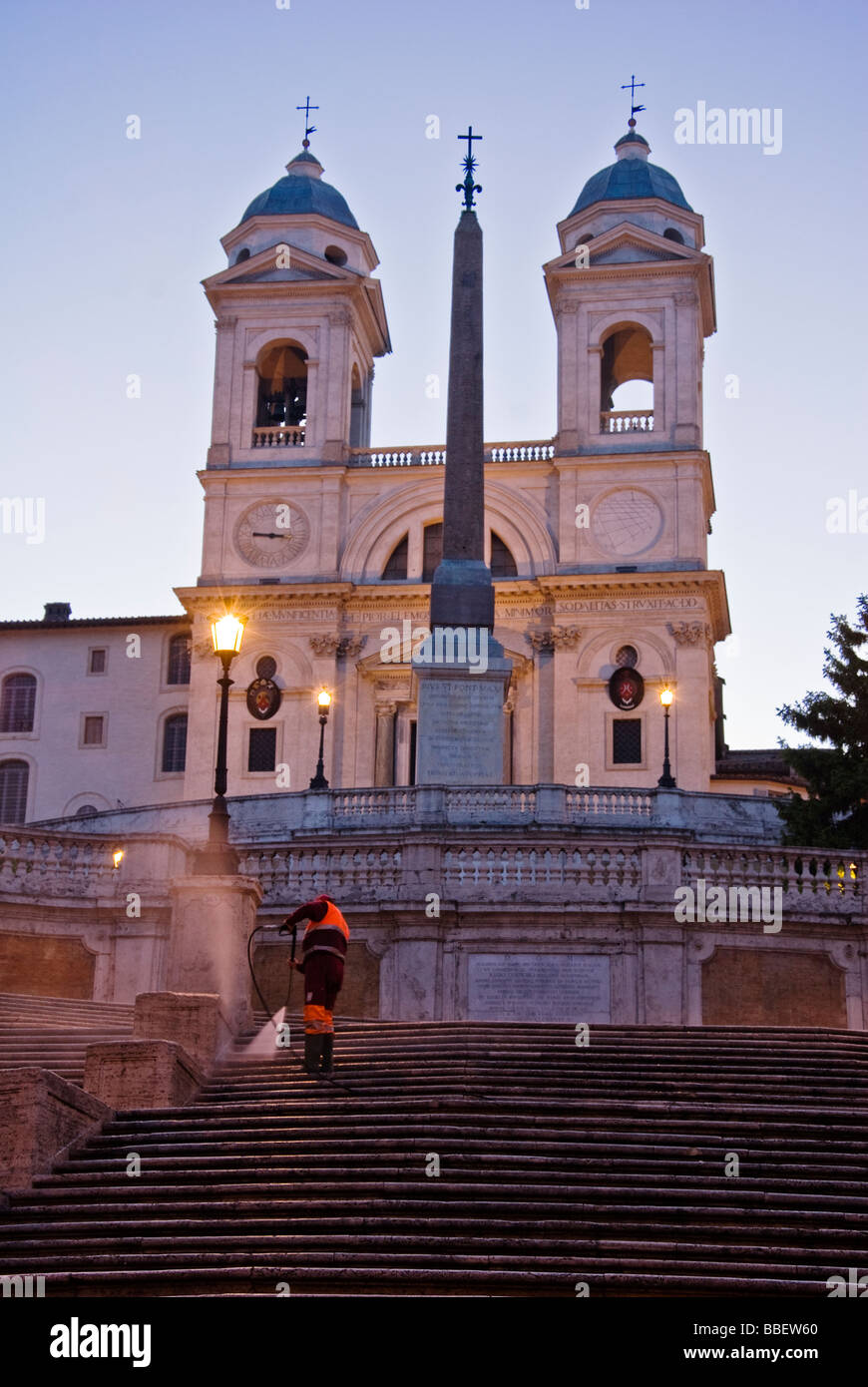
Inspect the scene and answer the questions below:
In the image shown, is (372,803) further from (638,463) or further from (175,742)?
(175,742)

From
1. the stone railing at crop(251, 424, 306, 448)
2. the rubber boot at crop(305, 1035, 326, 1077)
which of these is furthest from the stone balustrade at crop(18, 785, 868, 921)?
the stone railing at crop(251, 424, 306, 448)

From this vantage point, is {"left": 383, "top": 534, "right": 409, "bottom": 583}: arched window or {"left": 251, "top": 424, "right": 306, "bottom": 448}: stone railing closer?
{"left": 383, "top": 534, "right": 409, "bottom": 583}: arched window

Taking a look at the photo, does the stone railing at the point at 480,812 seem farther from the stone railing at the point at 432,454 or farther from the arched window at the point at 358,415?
the arched window at the point at 358,415

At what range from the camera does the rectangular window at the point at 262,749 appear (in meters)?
54.7

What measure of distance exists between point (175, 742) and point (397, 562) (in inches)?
346

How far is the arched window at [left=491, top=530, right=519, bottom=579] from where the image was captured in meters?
56.8

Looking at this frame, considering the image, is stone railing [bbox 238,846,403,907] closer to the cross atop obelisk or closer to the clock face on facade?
the cross atop obelisk

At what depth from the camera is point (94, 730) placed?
6144 centimetres

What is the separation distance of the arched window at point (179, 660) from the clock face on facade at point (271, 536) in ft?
15.4

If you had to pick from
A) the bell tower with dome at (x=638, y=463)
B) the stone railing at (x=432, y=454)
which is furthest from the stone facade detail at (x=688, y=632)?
the stone railing at (x=432, y=454)

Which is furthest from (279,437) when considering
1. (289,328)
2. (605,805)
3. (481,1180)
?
(481,1180)

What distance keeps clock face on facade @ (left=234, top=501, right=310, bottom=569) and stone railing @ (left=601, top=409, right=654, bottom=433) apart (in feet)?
28.8
